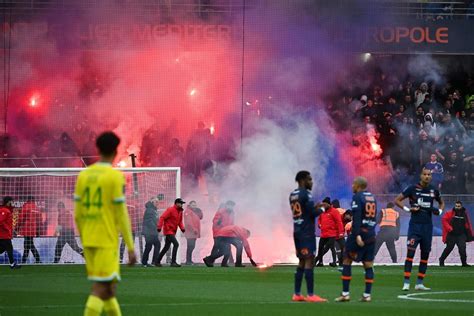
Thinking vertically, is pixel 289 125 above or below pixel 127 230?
above

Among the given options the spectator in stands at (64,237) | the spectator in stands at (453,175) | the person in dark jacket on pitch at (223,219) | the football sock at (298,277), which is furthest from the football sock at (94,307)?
the spectator in stands at (453,175)

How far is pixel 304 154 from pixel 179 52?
552 cm

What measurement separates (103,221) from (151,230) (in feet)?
61.5

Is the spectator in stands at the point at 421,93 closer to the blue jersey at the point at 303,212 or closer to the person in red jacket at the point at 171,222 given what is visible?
the person in red jacket at the point at 171,222

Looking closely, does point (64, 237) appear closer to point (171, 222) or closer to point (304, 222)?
point (171, 222)

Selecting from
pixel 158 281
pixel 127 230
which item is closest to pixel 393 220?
pixel 158 281

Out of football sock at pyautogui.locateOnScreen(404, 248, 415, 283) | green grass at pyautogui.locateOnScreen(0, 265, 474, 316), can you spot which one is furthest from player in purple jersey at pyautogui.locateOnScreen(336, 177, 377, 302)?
football sock at pyautogui.locateOnScreen(404, 248, 415, 283)

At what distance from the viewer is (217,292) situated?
57.4 feet

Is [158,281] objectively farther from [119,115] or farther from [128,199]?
[119,115]

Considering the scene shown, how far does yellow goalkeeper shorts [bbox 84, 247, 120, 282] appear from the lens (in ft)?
29.6

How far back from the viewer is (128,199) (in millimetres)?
29047

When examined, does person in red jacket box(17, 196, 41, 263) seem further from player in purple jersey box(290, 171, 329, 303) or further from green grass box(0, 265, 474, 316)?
player in purple jersey box(290, 171, 329, 303)

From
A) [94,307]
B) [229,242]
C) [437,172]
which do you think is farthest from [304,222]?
[437,172]

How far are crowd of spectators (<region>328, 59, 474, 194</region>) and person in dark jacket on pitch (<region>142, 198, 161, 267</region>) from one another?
804 centimetres
